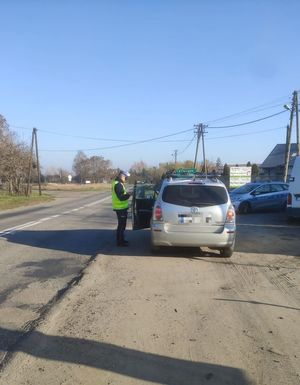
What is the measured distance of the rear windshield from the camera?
964cm

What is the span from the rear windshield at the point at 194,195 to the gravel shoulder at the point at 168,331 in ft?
5.06

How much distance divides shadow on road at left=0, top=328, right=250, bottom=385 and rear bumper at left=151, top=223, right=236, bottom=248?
4765 millimetres

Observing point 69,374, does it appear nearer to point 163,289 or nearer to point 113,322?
point 113,322

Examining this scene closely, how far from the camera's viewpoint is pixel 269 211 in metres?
22.5

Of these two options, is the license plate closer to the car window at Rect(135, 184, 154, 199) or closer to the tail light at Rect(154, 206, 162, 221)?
the tail light at Rect(154, 206, 162, 221)

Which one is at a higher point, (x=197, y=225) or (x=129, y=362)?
(x=197, y=225)

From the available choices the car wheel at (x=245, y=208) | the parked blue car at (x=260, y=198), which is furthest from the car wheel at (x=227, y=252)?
the car wheel at (x=245, y=208)

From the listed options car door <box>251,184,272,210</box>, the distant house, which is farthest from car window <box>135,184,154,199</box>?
the distant house

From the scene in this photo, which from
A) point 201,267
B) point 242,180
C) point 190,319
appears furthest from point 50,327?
point 242,180

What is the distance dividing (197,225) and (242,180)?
35157 millimetres

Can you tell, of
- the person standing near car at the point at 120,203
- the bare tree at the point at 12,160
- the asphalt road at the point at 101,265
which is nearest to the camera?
the asphalt road at the point at 101,265

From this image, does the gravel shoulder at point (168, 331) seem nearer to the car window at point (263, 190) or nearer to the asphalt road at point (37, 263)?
the asphalt road at point (37, 263)

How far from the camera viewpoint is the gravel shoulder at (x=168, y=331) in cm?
412

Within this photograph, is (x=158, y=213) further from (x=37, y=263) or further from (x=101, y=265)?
(x=37, y=263)
